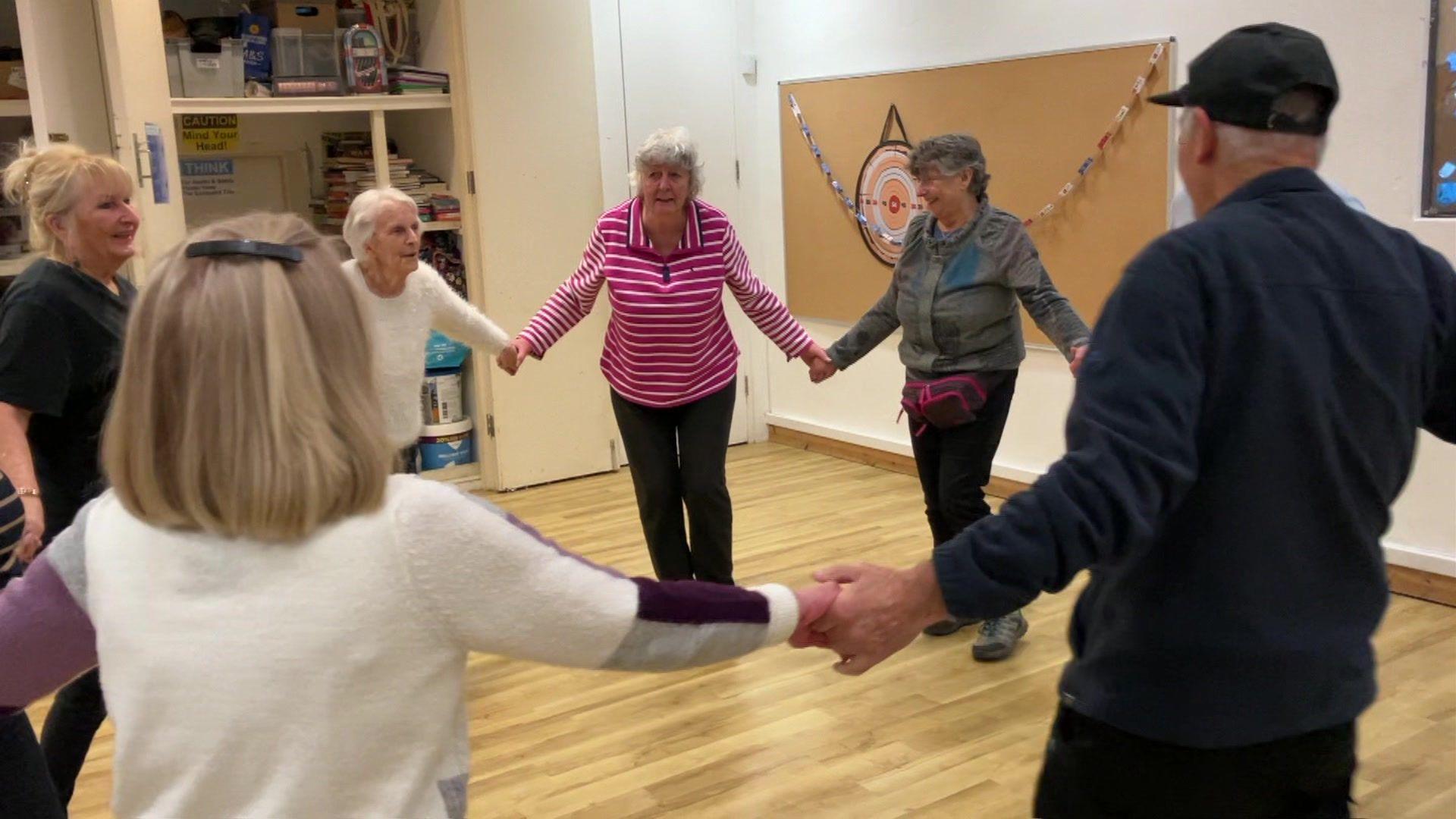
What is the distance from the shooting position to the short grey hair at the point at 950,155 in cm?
345

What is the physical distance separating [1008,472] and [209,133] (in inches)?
151

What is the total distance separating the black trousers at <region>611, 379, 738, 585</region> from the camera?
3607 millimetres

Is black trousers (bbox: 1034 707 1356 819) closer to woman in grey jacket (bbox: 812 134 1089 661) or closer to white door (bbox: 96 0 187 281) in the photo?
woman in grey jacket (bbox: 812 134 1089 661)

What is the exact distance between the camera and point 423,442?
5.70 meters

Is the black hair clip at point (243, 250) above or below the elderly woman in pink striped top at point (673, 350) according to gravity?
above

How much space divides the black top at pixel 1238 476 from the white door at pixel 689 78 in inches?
181

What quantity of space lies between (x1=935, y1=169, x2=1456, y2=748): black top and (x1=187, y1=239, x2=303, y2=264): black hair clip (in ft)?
2.53

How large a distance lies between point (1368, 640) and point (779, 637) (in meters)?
0.67

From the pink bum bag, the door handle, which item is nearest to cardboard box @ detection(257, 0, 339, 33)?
the door handle

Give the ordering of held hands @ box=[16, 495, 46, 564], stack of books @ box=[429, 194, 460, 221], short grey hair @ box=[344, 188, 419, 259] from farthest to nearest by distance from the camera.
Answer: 1. stack of books @ box=[429, 194, 460, 221]
2. short grey hair @ box=[344, 188, 419, 259]
3. held hands @ box=[16, 495, 46, 564]

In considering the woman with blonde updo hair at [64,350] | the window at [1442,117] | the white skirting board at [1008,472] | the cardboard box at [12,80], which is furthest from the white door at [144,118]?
the window at [1442,117]

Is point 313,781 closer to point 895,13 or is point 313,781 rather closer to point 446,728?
point 446,728

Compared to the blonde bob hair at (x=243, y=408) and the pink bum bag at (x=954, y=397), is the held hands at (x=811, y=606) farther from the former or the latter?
the pink bum bag at (x=954, y=397)

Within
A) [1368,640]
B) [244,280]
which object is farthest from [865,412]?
[244,280]
